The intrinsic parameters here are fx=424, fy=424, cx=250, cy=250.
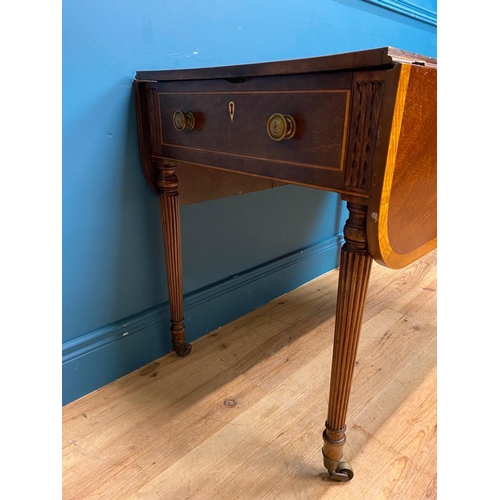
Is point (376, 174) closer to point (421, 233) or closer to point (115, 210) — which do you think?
point (421, 233)

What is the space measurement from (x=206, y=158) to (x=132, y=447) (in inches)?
26.9

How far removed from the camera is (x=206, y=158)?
37.2 inches

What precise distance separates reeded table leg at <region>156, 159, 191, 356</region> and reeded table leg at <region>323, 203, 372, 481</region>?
1.75 feet

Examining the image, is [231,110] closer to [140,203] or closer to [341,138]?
[341,138]

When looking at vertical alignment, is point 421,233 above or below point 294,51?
below

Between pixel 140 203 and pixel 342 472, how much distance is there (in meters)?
0.82

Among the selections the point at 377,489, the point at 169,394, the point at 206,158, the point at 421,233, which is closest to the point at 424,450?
the point at 377,489

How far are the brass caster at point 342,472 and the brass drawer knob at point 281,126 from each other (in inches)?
26.8

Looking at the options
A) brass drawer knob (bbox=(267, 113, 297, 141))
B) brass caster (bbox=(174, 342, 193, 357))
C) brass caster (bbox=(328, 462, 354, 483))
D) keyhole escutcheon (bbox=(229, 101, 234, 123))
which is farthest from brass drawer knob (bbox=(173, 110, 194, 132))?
brass caster (bbox=(328, 462, 354, 483))

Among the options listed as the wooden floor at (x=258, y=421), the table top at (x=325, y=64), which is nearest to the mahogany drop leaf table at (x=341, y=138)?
the table top at (x=325, y=64)

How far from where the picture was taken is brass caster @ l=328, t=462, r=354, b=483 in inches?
35.1

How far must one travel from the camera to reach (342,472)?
90 centimetres

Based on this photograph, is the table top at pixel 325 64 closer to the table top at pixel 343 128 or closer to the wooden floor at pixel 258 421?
the table top at pixel 343 128

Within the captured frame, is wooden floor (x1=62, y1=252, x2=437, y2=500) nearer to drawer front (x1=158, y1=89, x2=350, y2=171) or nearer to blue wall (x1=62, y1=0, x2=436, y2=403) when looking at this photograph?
blue wall (x1=62, y1=0, x2=436, y2=403)
